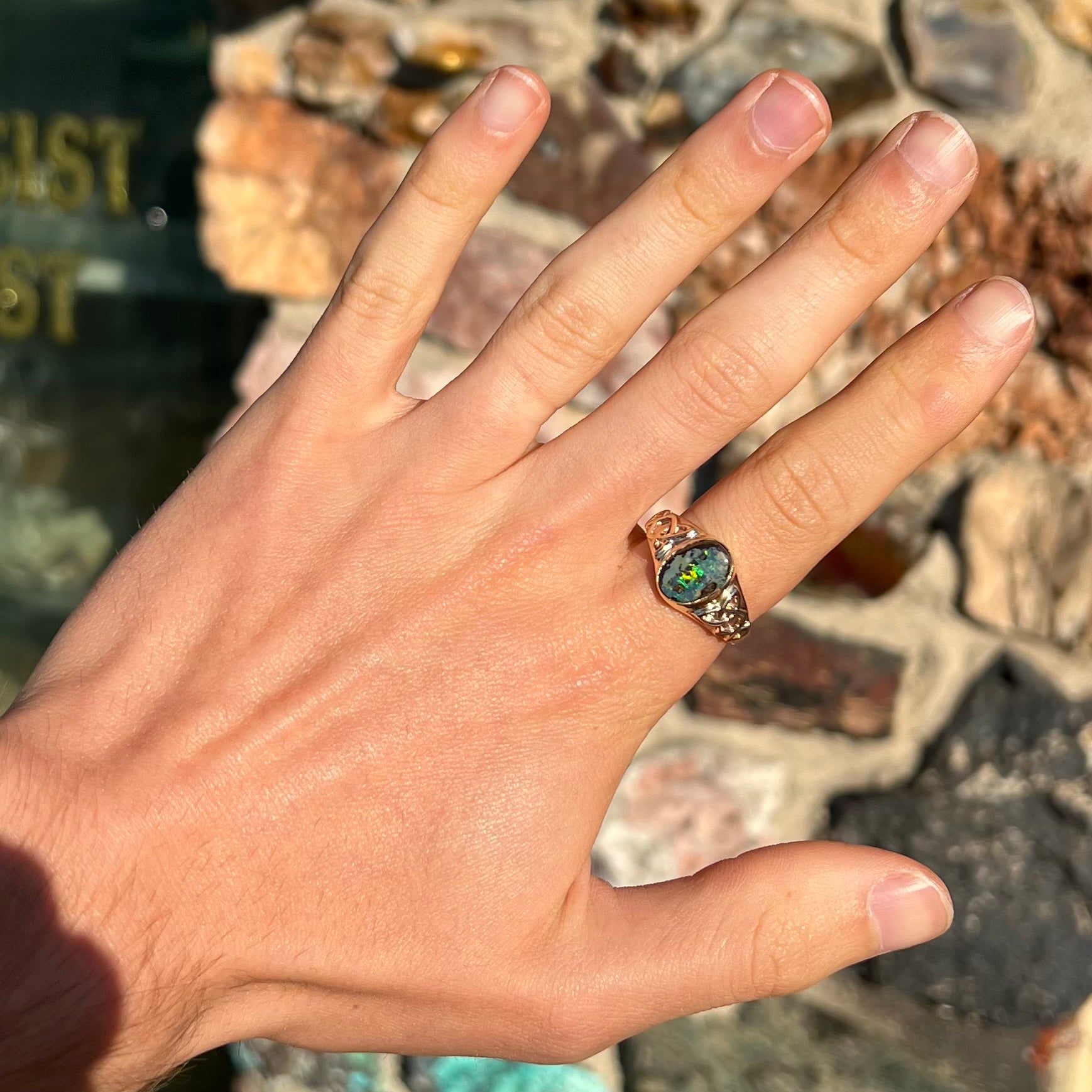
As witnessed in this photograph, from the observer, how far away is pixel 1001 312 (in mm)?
995

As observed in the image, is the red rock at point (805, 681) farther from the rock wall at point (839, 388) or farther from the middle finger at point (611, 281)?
the middle finger at point (611, 281)

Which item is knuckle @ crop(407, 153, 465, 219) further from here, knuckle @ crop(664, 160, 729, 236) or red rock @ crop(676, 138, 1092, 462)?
red rock @ crop(676, 138, 1092, 462)

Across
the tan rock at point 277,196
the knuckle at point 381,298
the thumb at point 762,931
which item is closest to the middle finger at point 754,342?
the knuckle at point 381,298

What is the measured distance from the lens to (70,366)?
245 cm

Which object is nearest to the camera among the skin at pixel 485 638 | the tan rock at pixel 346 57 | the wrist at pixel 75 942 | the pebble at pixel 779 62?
the wrist at pixel 75 942

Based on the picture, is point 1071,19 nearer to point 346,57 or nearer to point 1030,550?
point 1030,550

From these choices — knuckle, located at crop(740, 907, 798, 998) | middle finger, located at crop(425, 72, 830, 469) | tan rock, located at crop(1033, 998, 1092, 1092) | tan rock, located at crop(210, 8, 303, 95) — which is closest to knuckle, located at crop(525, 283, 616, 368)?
middle finger, located at crop(425, 72, 830, 469)

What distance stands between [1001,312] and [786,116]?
255 mm

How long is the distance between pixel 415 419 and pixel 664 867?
84 centimetres

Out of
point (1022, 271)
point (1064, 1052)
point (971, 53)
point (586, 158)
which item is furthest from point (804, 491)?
point (1064, 1052)

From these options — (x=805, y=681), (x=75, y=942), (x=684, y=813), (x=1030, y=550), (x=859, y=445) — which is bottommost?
(x=684, y=813)

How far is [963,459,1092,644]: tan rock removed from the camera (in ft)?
4.33

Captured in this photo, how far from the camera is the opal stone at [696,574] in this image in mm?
1028

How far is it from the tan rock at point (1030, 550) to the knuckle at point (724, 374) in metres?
0.47
